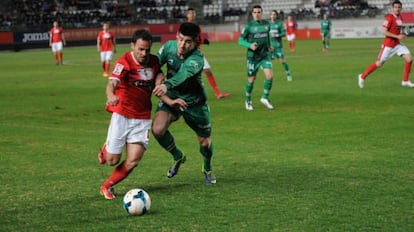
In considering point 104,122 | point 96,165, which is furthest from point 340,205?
point 104,122

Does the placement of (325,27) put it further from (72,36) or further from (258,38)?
(258,38)

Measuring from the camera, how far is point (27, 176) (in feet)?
37.4

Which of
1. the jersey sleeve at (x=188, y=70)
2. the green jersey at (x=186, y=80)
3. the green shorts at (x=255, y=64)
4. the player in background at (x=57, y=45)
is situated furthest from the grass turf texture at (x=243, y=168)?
the player in background at (x=57, y=45)

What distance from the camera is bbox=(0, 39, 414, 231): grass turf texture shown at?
8.52 metres

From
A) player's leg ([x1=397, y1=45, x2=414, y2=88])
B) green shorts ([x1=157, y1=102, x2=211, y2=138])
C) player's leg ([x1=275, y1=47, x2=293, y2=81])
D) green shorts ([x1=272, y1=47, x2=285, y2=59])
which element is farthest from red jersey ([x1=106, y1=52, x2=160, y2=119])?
green shorts ([x1=272, y1=47, x2=285, y2=59])

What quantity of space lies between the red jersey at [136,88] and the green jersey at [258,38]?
10.4m

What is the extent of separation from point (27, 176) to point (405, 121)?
28.8 feet

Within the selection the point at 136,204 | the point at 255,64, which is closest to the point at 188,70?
the point at 136,204

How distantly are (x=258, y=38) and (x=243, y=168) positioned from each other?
875 cm

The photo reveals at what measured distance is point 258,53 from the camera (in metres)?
20.1

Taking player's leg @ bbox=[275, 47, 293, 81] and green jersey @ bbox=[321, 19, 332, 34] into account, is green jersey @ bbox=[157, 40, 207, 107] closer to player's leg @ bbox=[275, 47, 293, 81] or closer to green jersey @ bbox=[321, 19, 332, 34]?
player's leg @ bbox=[275, 47, 293, 81]

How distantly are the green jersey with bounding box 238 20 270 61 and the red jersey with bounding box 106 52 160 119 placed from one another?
10.4 meters

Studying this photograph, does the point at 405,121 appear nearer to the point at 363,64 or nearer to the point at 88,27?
the point at 363,64

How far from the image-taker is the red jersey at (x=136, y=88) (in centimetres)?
966
